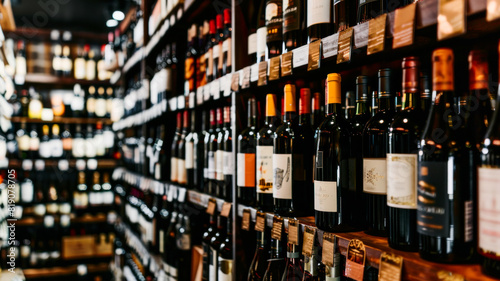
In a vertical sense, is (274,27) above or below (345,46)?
above

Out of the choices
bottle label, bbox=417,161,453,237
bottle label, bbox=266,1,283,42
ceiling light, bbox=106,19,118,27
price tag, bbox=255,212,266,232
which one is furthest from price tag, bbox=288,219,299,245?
ceiling light, bbox=106,19,118,27

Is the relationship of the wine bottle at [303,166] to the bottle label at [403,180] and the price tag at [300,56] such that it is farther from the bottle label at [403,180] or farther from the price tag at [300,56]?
the bottle label at [403,180]

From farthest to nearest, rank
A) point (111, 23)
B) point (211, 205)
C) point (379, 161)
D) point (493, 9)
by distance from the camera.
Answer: point (111, 23) < point (211, 205) < point (379, 161) < point (493, 9)

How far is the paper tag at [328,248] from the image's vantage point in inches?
38.5

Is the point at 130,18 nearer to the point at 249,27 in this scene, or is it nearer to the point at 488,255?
the point at 249,27

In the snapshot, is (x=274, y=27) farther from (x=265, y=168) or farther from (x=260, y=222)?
(x=260, y=222)

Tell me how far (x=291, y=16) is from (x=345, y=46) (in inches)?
14.7

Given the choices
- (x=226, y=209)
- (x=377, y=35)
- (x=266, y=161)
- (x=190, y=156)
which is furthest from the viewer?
(x=190, y=156)

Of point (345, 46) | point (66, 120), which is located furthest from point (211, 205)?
point (66, 120)

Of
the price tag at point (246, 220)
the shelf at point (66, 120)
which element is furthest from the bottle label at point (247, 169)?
the shelf at point (66, 120)

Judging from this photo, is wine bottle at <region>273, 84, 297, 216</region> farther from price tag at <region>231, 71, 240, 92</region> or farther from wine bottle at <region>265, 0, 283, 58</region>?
price tag at <region>231, 71, 240, 92</region>

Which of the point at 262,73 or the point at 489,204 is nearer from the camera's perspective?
the point at 489,204

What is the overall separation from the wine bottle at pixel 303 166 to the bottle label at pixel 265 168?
11 centimetres

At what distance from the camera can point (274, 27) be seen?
1381mm
